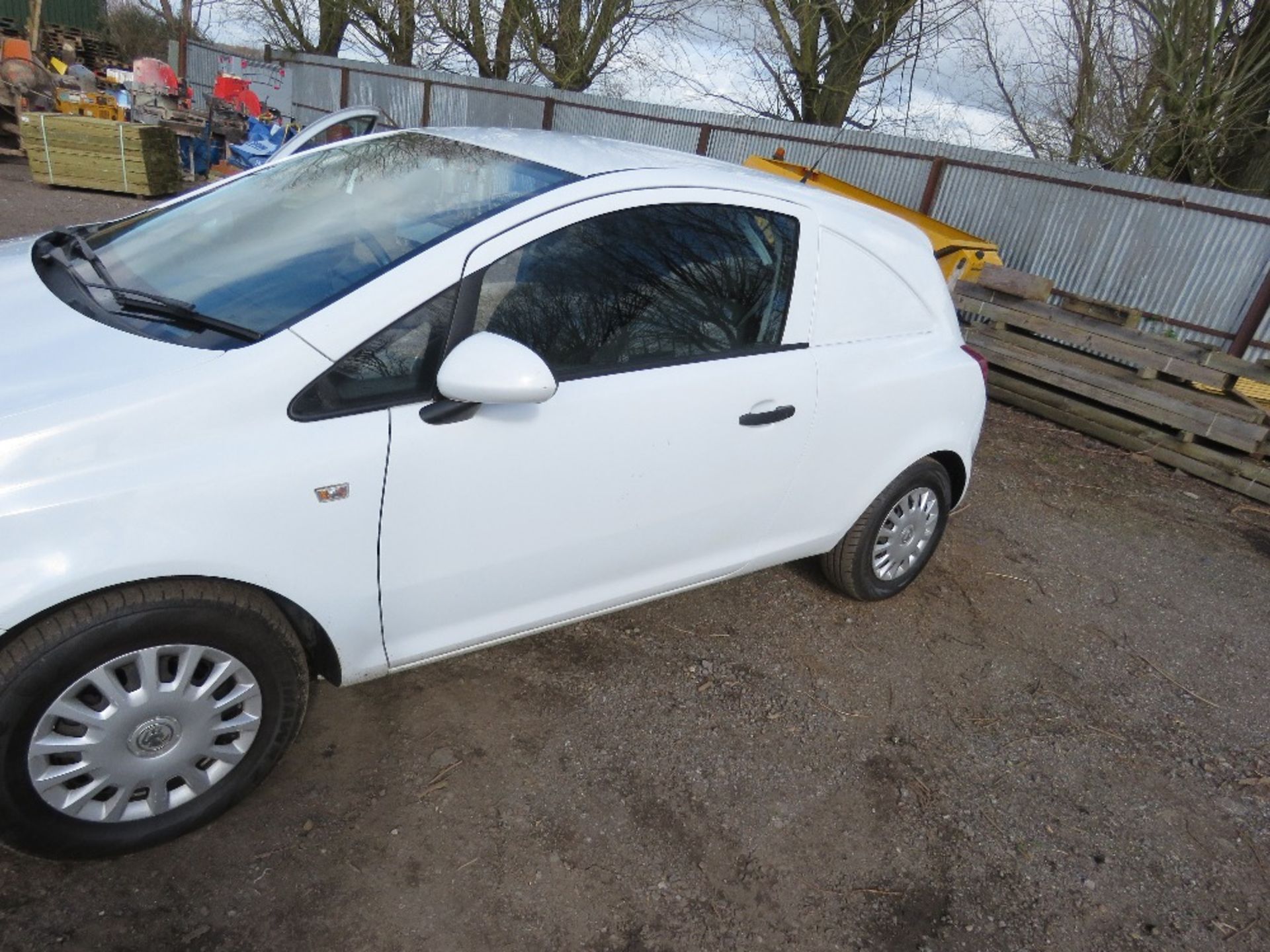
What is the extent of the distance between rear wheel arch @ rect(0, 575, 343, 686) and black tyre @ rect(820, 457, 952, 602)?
6.70ft

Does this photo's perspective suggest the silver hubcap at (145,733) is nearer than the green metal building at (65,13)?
Yes

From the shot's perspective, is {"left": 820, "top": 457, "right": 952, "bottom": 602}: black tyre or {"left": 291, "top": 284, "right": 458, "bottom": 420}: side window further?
{"left": 820, "top": 457, "right": 952, "bottom": 602}: black tyre

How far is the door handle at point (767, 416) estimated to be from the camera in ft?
8.71

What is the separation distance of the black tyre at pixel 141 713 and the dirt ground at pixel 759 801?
0.49ft

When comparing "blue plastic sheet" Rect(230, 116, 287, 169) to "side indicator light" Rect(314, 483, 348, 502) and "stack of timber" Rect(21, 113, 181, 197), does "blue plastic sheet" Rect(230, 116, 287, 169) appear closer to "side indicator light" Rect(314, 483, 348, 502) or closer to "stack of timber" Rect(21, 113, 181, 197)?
"stack of timber" Rect(21, 113, 181, 197)

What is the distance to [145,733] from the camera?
6.37 ft

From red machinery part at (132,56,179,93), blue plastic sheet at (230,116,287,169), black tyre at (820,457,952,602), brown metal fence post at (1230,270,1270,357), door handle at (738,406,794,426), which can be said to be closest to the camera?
door handle at (738,406,794,426)

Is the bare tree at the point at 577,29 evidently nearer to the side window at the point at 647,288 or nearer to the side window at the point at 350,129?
the side window at the point at 350,129

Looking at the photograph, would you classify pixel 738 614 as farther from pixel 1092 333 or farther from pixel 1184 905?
pixel 1092 333

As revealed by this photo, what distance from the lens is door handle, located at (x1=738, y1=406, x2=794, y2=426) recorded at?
2.65 m

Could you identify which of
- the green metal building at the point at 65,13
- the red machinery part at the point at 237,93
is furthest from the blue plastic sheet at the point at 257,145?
the green metal building at the point at 65,13

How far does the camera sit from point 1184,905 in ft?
8.06

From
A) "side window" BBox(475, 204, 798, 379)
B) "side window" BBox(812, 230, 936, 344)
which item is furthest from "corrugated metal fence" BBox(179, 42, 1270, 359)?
"side window" BBox(475, 204, 798, 379)

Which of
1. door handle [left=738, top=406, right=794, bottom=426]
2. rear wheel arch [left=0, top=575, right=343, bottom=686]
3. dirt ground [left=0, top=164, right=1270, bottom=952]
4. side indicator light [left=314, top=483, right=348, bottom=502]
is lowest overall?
dirt ground [left=0, top=164, right=1270, bottom=952]
